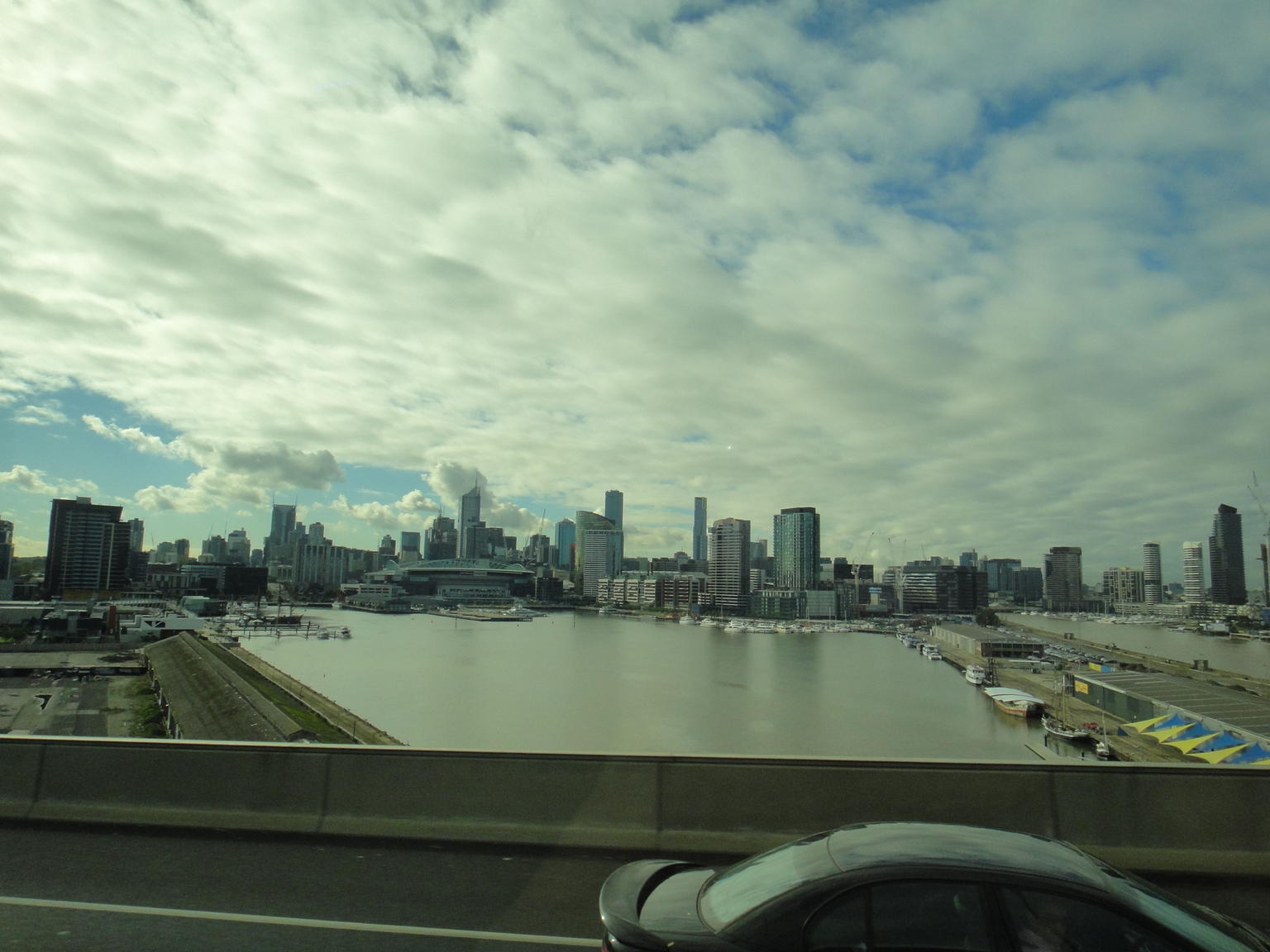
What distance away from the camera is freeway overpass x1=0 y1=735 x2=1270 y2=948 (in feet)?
17.9

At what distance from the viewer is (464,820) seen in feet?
21.6

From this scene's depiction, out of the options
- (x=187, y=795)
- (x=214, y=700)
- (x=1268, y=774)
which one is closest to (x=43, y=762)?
(x=187, y=795)

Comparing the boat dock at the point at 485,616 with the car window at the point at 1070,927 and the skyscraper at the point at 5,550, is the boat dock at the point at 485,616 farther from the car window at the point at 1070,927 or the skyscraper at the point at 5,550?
the car window at the point at 1070,927

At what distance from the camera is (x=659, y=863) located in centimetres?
411

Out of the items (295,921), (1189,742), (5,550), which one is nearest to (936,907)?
(295,921)

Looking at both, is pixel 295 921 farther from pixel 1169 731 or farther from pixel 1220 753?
pixel 1169 731

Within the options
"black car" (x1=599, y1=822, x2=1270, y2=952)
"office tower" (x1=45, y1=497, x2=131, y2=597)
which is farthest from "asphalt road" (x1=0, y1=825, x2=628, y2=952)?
"office tower" (x1=45, y1=497, x2=131, y2=597)

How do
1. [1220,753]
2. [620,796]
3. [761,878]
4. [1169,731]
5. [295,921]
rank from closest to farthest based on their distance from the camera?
1. [761,878]
2. [295,921]
3. [620,796]
4. [1220,753]
5. [1169,731]

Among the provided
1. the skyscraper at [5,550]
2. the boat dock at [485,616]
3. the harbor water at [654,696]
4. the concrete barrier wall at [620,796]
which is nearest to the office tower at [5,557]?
the skyscraper at [5,550]

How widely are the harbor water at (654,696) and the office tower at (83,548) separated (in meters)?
75.1

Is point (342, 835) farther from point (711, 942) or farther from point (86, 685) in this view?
point (86, 685)

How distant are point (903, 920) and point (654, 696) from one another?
49623 millimetres

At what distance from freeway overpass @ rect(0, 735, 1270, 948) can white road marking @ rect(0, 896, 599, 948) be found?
2 cm

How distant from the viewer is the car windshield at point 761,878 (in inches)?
125
